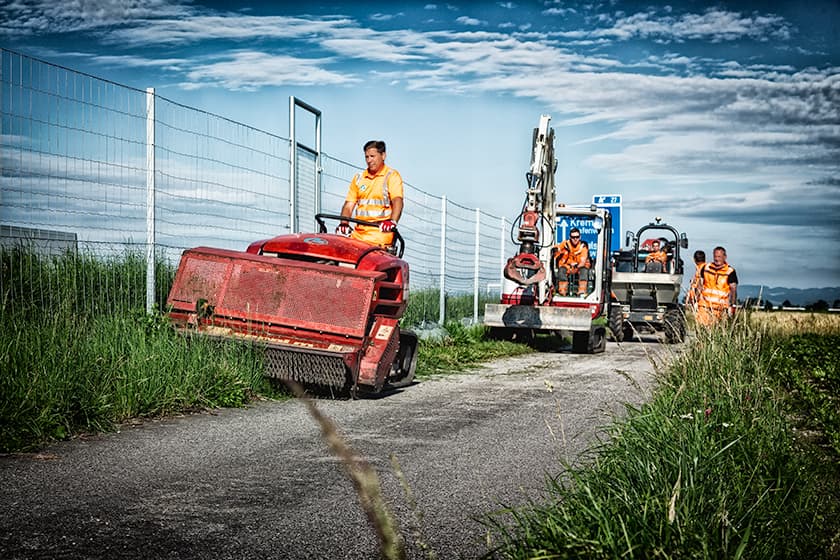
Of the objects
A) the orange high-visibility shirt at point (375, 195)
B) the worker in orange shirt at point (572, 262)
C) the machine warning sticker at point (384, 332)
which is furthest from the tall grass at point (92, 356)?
the worker in orange shirt at point (572, 262)

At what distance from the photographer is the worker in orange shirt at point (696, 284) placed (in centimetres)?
880

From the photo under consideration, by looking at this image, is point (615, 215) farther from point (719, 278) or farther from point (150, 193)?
point (150, 193)

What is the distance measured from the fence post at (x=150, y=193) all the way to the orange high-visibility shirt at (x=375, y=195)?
6.59ft

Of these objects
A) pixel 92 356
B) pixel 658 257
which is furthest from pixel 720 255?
pixel 92 356

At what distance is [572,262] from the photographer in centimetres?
1889

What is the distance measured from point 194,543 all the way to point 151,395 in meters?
3.40

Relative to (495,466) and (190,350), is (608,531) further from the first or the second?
(190,350)

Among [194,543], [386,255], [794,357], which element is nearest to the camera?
[194,543]

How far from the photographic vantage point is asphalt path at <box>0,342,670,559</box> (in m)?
3.76

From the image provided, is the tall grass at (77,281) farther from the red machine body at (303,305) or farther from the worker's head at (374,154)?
the worker's head at (374,154)

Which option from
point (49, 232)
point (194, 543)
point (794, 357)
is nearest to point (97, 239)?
point (49, 232)

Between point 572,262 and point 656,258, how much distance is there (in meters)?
5.41

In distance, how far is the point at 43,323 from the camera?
7.20 metres

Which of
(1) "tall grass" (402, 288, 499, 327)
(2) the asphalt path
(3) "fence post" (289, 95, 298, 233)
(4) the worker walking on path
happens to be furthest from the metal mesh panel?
(4) the worker walking on path
